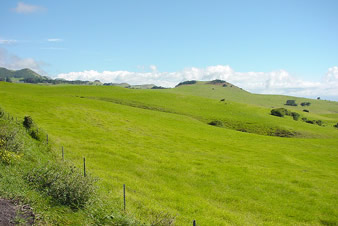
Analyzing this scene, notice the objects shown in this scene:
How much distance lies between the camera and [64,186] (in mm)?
12734

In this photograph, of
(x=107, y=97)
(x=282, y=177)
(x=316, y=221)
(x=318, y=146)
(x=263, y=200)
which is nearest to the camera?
(x=316, y=221)

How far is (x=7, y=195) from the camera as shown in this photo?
11352 millimetres

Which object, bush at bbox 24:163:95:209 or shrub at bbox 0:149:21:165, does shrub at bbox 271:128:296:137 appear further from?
shrub at bbox 0:149:21:165

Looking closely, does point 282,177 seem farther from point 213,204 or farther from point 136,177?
point 136,177

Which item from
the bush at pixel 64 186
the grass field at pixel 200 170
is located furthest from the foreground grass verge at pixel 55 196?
the grass field at pixel 200 170

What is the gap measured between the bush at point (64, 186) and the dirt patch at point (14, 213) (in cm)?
171

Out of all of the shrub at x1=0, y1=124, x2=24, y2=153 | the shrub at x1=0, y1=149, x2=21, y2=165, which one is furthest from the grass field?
the shrub at x1=0, y1=124, x2=24, y2=153

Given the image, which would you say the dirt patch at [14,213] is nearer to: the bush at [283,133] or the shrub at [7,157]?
the shrub at [7,157]

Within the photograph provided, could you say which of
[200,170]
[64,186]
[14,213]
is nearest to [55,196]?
[64,186]

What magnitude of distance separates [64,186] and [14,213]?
276cm

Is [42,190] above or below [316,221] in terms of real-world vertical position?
above

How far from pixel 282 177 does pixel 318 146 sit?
113 feet

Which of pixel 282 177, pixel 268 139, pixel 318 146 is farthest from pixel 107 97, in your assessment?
pixel 282 177

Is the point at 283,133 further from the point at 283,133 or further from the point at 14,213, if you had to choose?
the point at 14,213
